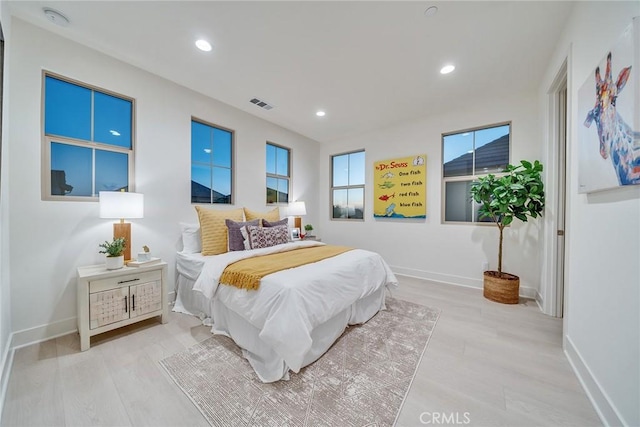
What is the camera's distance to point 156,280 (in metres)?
2.22

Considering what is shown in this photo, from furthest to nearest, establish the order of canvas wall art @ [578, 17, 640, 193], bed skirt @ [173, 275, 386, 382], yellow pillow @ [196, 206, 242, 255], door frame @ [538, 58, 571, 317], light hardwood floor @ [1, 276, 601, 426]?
yellow pillow @ [196, 206, 242, 255]
door frame @ [538, 58, 571, 317]
bed skirt @ [173, 275, 386, 382]
light hardwood floor @ [1, 276, 601, 426]
canvas wall art @ [578, 17, 640, 193]

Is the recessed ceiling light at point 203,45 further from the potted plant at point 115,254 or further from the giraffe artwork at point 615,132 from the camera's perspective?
the giraffe artwork at point 615,132

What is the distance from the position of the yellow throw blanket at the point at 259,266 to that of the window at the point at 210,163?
1.56 m

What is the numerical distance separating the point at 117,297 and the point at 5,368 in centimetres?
65

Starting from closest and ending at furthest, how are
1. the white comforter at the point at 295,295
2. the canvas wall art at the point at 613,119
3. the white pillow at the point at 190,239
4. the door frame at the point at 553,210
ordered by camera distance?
the canvas wall art at the point at 613,119
the white comforter at the point at 295,295
the door frame at the point at 553,210
the white pillow at the point at 190,239

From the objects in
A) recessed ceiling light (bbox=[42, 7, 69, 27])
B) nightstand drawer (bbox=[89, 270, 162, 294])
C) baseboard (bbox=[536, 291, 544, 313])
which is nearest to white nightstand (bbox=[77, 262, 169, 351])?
nightstand drawer (bbox=[89, 270, 162, 294])

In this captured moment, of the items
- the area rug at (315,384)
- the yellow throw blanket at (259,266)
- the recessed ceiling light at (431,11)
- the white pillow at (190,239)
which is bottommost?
the area rug at (315,384)

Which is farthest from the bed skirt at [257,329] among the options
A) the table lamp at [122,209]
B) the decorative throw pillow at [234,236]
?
the table lamp at [122,209]

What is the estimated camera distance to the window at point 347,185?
462 cm

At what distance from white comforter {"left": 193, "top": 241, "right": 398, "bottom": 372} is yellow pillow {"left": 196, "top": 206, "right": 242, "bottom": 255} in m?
0.56

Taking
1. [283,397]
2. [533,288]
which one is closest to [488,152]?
[533,288]

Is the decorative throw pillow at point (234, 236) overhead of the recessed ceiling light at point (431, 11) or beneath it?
beneath

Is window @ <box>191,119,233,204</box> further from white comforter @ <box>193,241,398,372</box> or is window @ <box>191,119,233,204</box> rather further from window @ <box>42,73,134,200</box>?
white comforter @ <box>193,241,398,372</box>

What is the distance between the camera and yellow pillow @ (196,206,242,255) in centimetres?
264
